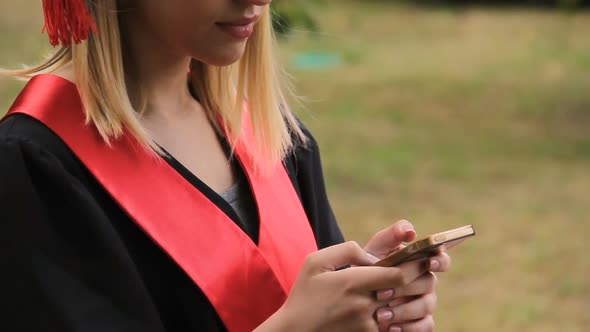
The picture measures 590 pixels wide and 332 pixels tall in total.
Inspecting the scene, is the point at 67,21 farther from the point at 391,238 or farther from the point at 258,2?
the point at 391,238

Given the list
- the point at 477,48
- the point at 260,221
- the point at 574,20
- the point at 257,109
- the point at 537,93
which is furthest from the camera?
the point at 574,20

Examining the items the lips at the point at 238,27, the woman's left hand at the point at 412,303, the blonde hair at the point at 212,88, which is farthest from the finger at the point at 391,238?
the lips at the point at 238,27

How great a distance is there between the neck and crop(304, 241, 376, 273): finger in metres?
0.44

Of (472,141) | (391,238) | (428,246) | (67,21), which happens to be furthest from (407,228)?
(472,141)

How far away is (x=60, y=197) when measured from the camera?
171 cm

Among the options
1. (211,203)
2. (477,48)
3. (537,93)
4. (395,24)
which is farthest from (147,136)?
(395,24)

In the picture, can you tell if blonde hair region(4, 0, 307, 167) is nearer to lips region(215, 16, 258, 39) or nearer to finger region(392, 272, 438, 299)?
lips region(215, 16, 258, 39)

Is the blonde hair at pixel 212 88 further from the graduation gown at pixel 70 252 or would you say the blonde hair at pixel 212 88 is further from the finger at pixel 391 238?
the finger at pixel 391 238

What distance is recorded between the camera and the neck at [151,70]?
6.26 ft

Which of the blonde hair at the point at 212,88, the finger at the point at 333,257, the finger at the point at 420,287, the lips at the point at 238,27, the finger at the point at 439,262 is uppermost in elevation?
the lips at the point at 238,27

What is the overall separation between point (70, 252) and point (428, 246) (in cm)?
56

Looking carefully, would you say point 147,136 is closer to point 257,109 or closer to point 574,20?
point 257,109

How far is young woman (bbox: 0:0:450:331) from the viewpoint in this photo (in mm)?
1695

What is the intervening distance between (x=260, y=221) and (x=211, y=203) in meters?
0.12
